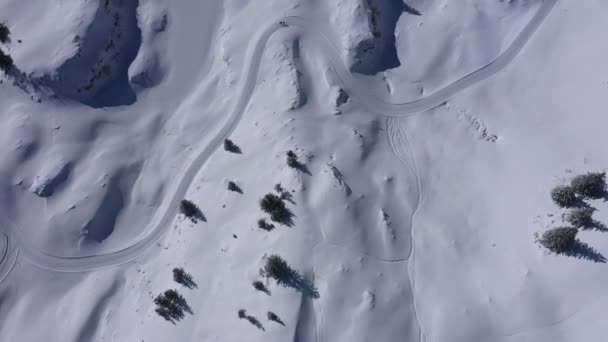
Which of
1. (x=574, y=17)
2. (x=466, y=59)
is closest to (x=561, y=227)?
(x=466, y=59)

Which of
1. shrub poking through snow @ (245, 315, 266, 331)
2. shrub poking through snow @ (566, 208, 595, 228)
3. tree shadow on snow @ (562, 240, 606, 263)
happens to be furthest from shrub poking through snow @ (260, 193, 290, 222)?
shrub poking through snow @ (566, 208, 595, 228)

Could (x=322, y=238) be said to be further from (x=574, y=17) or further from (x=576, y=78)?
(x=574, y=17)

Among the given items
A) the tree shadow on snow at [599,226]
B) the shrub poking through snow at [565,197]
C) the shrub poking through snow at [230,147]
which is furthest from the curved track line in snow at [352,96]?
the tree shadow on snow at [599,226]

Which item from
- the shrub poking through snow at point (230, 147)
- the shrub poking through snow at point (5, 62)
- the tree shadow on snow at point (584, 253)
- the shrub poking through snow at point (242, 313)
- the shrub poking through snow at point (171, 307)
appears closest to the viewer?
the tree shadow on snow at point (584, 253)

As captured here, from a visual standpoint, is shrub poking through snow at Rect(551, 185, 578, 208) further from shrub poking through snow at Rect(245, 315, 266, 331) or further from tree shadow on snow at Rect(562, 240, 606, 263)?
shrub poking through snow at Rect(245, 315, 266, 331)

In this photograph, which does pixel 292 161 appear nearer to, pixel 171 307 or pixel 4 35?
pixel 171 307

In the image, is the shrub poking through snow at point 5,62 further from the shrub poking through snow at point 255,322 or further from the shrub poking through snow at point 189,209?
the shrub poking through snow at point 255,322
